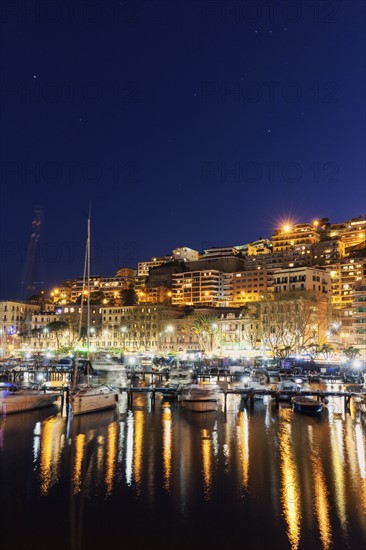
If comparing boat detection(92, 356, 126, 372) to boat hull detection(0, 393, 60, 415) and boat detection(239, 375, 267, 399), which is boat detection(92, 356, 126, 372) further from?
boat hull detection(0, 393, 60, 415)

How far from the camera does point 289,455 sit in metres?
32.5

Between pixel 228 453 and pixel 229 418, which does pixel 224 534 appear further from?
pixel 229 418

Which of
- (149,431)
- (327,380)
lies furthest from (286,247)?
(149,431)

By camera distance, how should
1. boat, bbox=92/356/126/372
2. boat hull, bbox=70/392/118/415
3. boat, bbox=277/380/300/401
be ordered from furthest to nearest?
boat, bbox=92/356/126/372 < boat, bbox=277/380/300/401 < boat hull, bbox=70/392/118/415

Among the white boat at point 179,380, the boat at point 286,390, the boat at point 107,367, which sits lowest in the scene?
the boat at point 286,390

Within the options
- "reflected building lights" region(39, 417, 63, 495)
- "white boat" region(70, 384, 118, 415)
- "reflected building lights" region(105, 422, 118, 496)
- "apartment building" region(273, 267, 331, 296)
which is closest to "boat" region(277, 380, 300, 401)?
"white boat" region(70, 384, 118, 415)

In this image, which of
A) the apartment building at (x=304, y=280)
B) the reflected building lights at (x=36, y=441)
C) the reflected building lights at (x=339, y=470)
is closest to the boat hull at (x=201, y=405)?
the reflected building lights at (x=339, y=470)

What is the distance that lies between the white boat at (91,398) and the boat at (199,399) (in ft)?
24.5

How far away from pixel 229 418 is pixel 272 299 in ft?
253

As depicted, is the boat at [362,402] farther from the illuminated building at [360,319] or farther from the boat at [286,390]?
the illuminated building at [360,319]

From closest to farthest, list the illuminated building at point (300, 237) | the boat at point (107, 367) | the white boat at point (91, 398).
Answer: the white boat at point (91, 398), the boat at point (107, 367), the illuminated building at point (300, 237)

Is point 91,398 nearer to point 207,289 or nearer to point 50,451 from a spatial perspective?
point 50,451

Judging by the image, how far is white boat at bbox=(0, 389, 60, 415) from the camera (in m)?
46.8

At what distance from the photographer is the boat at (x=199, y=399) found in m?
49.8
